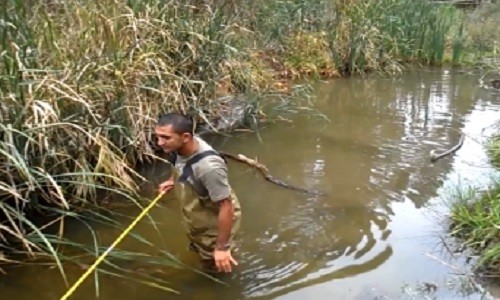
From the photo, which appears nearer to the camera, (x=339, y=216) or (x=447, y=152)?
(x=339, y=216)

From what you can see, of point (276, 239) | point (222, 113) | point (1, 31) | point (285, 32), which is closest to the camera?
point (1, 31)

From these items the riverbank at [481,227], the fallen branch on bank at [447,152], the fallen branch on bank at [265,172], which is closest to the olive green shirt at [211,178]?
the riverbank at [481,227]

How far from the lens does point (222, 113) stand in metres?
6.82

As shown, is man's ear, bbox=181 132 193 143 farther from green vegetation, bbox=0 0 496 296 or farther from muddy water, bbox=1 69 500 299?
muddy water, bbox=1 69 500 299

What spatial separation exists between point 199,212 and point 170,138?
0.44 m

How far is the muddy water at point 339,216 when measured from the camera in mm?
3512

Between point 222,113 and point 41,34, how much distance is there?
8.30 feet

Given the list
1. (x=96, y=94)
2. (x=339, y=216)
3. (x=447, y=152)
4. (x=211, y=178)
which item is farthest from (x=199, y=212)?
(x=447, y=152)

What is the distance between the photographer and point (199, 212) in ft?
11.0

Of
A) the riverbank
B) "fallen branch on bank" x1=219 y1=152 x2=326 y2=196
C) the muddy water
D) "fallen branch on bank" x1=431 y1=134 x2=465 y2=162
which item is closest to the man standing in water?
the muddy water

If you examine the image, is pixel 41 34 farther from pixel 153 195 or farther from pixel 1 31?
pixel 153 195

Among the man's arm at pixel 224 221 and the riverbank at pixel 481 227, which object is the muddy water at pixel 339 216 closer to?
the riverbank at pixel 481 227

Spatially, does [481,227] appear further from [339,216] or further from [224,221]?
[224,221]

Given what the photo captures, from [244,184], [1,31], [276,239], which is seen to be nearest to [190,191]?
[276,239]
